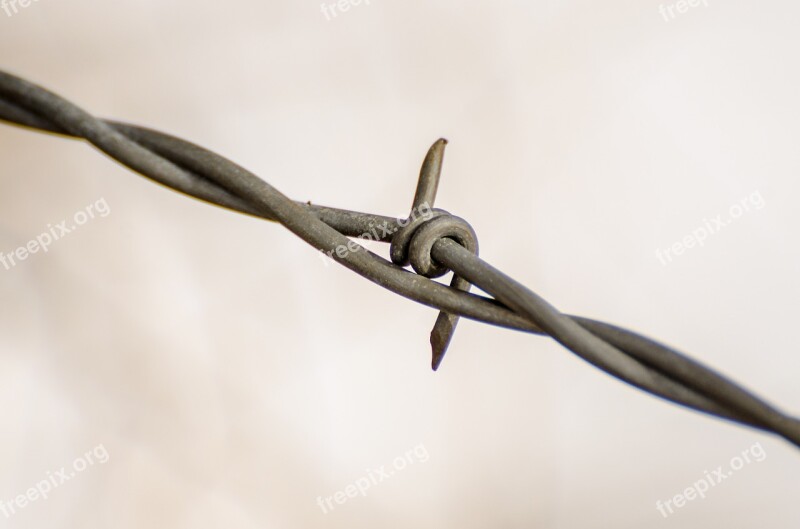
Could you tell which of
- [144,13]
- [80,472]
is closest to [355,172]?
[144,13]

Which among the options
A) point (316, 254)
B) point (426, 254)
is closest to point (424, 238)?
point (426, 254)

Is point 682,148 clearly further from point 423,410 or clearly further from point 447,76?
point 423,410

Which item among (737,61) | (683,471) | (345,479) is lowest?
(683,471)

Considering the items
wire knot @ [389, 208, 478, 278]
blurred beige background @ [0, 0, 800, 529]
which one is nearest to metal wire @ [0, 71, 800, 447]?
wire knot @ [389, 208, 478, 278]

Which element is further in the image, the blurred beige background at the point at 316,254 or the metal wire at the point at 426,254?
the blurred beige background at the point at 316,254

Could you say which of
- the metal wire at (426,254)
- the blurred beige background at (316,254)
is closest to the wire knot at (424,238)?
the metal wire at (426,254)

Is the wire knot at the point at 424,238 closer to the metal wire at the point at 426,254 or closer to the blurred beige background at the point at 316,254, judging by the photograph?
the metal wire at the point at 426,254

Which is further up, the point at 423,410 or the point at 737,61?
the point at 737,61

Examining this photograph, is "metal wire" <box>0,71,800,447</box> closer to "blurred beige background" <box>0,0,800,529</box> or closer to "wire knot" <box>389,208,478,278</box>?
"wire knot" <box>389,208,478,278</box>
